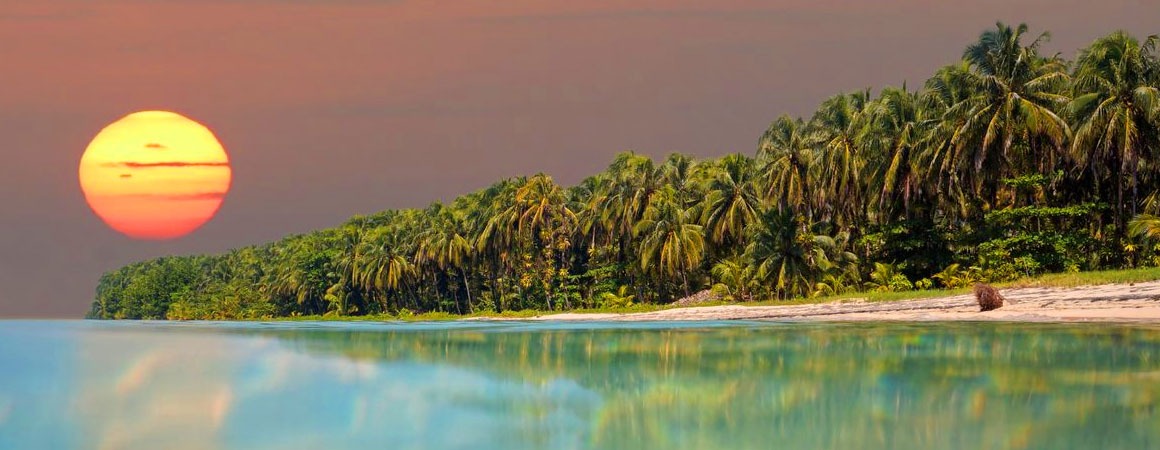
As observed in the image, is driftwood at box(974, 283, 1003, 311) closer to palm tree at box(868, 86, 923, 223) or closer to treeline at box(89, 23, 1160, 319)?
treeline at box(89, 23, 1160, 319)

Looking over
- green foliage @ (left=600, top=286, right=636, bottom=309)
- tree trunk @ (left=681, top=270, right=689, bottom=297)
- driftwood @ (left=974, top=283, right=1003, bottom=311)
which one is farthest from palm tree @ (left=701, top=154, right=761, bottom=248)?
driftwood @ (left=974, top=283, right=1003, bottom=311)

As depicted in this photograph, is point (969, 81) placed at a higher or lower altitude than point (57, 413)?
higher

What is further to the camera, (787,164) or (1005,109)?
(787,164)

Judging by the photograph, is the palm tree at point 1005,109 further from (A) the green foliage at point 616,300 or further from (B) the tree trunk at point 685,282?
(A) the green foliage at point 616,300

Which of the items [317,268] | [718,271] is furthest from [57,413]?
[317,268]

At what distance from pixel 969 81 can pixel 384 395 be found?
40.9 metres

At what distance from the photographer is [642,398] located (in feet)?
41.2

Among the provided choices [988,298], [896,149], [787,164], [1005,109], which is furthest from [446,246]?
[988,298]

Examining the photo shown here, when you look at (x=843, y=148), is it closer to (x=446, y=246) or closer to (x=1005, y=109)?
(x=1005, y=109)

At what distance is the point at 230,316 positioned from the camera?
139625mm

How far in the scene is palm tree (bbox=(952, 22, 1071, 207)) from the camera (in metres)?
44.8

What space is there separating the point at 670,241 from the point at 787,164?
990 cm

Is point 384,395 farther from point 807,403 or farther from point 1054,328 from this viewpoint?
point 1054,328

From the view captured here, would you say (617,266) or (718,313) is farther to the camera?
(617,266)
